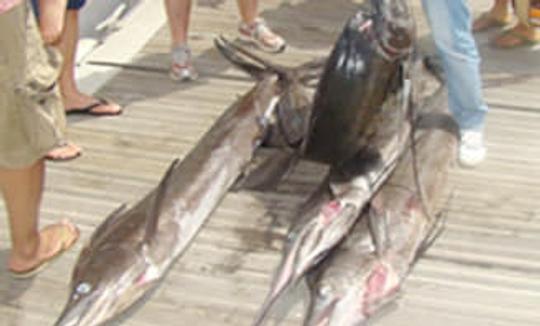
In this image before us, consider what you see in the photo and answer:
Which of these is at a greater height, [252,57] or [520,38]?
[252,57]

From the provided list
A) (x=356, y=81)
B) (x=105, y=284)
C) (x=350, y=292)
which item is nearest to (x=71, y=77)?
(x=356, y=81)

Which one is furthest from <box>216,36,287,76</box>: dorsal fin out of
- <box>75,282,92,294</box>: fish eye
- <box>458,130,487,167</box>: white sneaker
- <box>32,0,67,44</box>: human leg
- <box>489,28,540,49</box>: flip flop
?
<box>75,282,92,294</box>: fish eye

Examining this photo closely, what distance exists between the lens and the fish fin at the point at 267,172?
3.39m

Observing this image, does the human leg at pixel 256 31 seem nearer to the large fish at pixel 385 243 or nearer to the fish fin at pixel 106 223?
the large fish at pixel 385 243

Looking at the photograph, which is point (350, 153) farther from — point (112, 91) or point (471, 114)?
point (112, 91)

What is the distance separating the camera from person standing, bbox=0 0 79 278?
2430 mm

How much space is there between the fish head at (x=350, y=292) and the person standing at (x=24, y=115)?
0.93 meters

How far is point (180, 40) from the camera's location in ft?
14.0

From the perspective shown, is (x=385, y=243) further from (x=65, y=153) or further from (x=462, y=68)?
(x=65, y=153)

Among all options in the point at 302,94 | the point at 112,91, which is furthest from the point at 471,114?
the point at 112,91

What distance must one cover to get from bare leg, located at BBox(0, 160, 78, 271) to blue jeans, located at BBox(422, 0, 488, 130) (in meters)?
1.60

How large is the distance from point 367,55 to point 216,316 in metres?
1.11

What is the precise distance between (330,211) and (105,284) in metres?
0.80

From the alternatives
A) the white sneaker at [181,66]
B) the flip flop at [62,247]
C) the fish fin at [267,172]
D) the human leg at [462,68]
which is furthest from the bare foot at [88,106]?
the human leg at [462,68]
